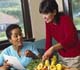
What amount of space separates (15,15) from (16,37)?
3.41 ft

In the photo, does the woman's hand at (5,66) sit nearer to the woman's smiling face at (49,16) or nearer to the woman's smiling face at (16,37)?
the woman's smiling face at (16,37)

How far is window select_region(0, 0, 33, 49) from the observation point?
10.2 feet

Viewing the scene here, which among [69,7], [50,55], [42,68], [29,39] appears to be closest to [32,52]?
[50,55]

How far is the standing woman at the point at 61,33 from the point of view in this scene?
1.97 meters

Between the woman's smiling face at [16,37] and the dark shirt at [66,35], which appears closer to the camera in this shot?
the dark shirt at [66,35]

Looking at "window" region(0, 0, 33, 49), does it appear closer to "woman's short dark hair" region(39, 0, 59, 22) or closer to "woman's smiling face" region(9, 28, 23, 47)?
"woman's smiling face" region(9, 28, 23, 47)

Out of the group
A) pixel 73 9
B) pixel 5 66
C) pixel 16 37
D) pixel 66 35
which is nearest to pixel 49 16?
pixel 66 35

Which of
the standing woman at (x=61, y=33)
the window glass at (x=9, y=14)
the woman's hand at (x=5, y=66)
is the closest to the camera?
the standing woman at (x=61, y=33)

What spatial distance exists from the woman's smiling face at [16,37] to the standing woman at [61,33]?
0.27 m

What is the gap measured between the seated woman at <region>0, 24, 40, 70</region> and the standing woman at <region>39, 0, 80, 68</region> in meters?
0.18

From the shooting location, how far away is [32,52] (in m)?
2.22

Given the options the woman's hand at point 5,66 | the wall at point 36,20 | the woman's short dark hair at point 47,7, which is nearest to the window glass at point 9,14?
the wall at point 36,20

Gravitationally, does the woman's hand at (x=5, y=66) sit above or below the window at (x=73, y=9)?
below

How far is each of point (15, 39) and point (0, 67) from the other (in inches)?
11.6
